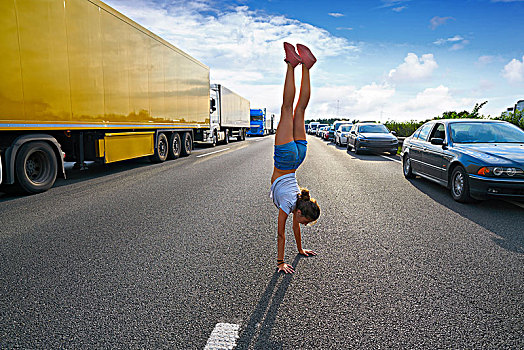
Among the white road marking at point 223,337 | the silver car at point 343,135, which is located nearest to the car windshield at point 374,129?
the silver car at point 343,135

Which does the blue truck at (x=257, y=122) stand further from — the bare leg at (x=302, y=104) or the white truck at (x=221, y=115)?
the bare leg at (x=302, y=104)

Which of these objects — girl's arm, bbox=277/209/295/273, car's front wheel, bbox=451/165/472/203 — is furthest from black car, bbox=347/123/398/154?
girl's arm, bbox=277/209/295/273

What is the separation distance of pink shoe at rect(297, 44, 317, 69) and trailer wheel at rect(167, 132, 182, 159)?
42.9 feet

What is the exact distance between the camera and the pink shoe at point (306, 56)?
12.5 feet

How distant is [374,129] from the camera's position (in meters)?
20.2

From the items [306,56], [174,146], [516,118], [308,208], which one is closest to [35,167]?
[306,56]

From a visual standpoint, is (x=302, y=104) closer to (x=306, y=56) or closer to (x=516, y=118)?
(x=306, y=56)

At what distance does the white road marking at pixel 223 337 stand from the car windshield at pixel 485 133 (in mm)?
7219

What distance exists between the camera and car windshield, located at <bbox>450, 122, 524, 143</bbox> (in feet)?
27.4

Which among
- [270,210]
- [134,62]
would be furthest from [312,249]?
[134,62]

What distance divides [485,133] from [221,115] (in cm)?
2157

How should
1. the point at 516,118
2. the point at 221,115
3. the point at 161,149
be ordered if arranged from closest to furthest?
the point at 161,149, the point at 516,118, the point at 221,115

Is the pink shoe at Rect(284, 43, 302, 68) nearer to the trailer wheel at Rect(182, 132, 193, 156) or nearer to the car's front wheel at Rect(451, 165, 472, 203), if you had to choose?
the car's front wheel at Rect(451, 165, 472, 203)

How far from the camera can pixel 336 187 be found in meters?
9.38
